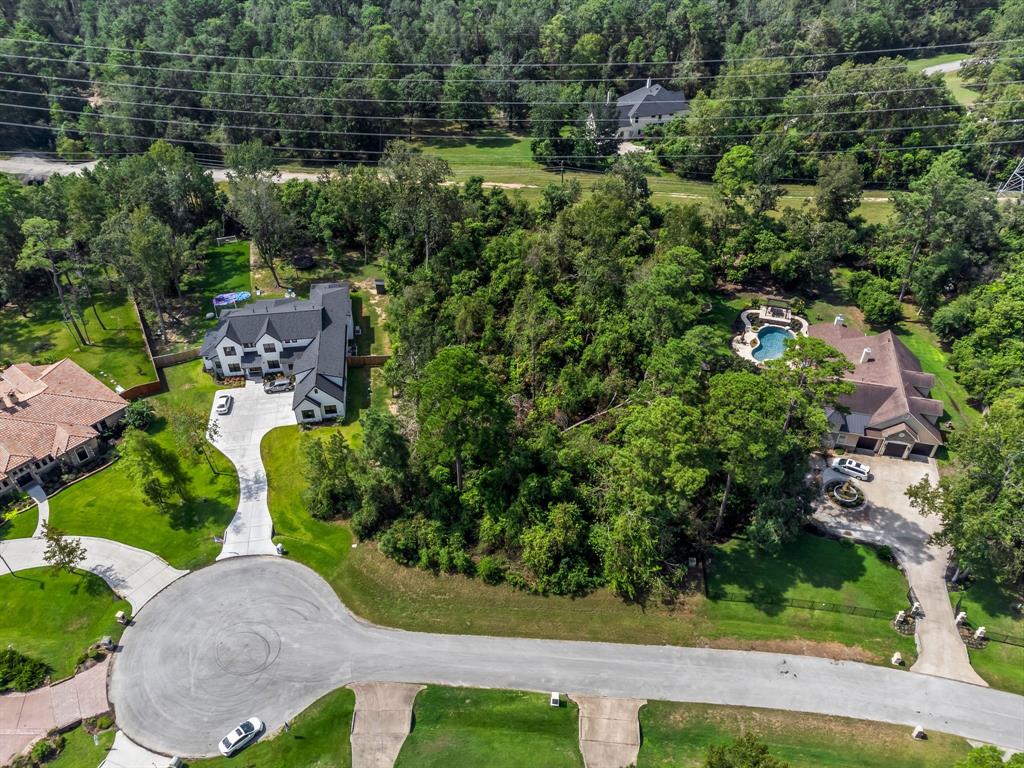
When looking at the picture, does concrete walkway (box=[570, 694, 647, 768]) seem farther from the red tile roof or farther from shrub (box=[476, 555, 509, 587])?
the red tile roof

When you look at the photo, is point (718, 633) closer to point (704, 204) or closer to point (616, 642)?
point (616, 642)

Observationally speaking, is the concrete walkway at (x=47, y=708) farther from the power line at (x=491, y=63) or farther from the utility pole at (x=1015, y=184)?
the utility pole at (x=1015, y=184)

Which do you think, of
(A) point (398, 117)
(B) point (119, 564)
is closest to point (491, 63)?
(A) point (398, 117)

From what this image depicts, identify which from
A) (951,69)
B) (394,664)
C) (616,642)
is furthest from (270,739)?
(951,69)

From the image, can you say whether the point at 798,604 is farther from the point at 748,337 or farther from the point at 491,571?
the point at 748,337

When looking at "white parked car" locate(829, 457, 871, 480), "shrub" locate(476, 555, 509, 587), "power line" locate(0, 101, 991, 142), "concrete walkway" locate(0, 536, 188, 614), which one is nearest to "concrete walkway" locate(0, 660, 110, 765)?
"concrete walkway" locate(0, 536, 188, 614)
